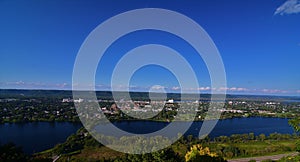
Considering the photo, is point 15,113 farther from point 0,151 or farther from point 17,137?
point 0,151

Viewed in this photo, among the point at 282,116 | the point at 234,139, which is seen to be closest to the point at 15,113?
the point at 234,139

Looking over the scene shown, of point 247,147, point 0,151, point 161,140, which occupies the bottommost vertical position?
point 247,147

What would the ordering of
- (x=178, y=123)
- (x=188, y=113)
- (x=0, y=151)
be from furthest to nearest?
(x=188, y=113) → (x=178, y=123) → (x=0, y=151)

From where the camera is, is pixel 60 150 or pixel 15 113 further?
pixel 15 113

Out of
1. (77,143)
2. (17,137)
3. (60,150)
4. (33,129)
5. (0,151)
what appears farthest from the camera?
(33,129)

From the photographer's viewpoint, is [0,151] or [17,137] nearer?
[0,151]

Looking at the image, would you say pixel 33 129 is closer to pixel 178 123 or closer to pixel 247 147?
pixel 178 123

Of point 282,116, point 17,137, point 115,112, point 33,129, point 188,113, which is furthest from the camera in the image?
point 282,116

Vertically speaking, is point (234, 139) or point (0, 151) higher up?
point (0, 151)

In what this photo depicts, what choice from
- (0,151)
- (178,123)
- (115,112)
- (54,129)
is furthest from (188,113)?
(0,151)
